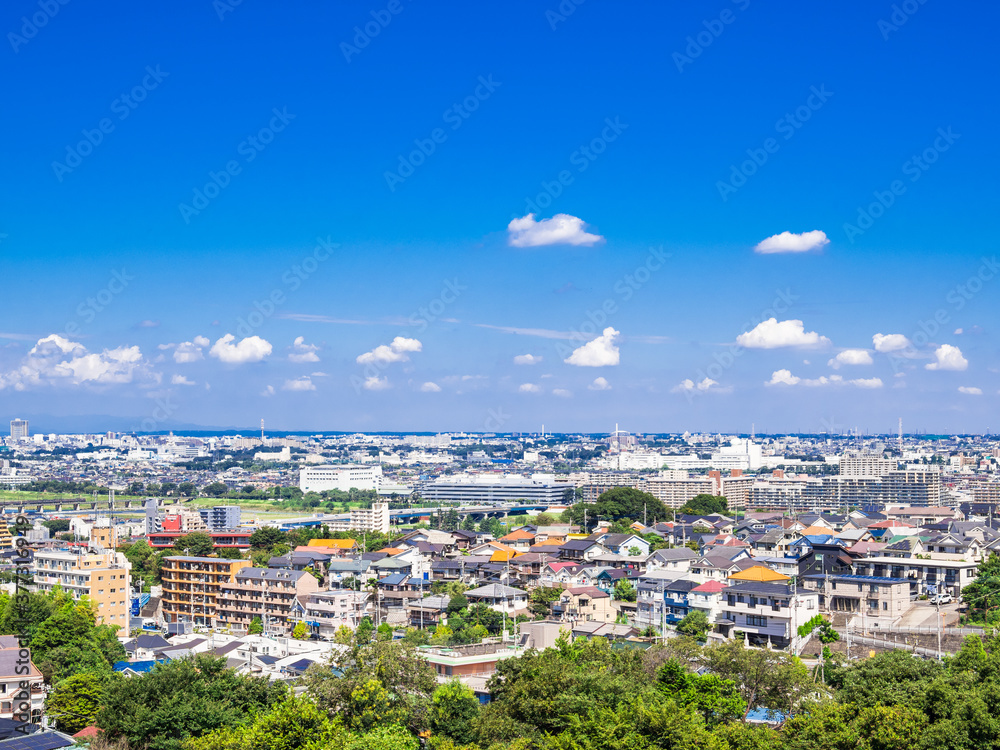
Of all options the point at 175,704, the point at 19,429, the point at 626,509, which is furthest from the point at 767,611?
the point at 19,429

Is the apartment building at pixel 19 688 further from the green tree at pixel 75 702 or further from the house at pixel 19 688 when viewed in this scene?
the green tree at pixel 75 702

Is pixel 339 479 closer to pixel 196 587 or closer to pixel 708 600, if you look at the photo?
pixel 196 587

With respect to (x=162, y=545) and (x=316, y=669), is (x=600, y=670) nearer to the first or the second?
(x=316, y=669)

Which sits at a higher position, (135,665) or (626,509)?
(626,509)

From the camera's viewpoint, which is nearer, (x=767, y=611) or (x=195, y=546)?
(x=767, y=611)

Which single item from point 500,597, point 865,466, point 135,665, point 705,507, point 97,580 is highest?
point 865,466

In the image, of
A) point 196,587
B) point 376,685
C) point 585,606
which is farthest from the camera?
point 196,587

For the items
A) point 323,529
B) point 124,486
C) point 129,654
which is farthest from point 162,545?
point 124,486

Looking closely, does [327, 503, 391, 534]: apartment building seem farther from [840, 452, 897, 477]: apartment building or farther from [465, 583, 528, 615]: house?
[840, 452, 897, 477]: apartment building
